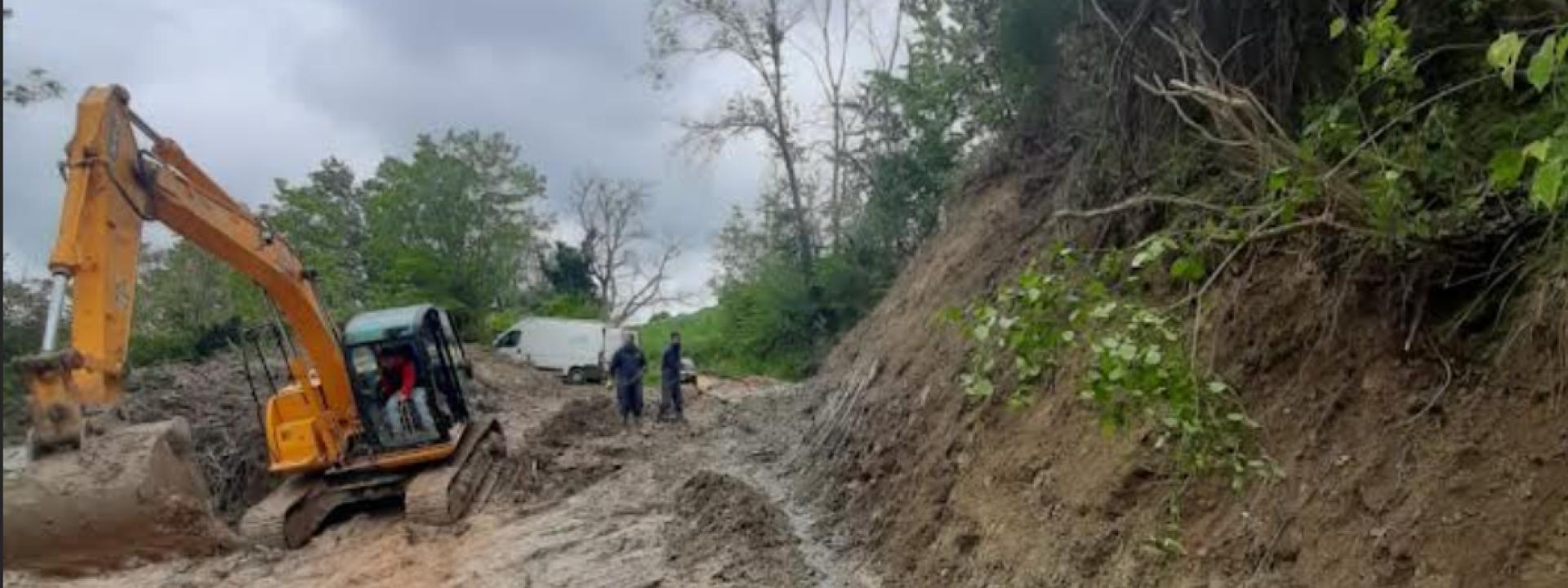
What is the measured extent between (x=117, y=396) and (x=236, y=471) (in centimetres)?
746

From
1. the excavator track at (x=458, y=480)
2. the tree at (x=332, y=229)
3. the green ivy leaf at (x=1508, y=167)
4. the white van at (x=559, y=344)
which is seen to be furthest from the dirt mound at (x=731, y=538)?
the tree at (x=332, y=229)

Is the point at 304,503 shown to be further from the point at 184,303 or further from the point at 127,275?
the point at 184,303

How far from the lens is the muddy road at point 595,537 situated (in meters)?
8.90

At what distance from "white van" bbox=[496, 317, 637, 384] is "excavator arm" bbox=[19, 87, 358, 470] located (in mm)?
21403

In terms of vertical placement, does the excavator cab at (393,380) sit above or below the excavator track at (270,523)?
above

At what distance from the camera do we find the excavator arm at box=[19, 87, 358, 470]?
8.75 meters

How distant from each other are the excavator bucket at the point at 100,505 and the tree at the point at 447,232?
1179 inches

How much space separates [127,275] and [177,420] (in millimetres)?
1664

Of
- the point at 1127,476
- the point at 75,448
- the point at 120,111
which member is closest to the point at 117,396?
the point at 75,448

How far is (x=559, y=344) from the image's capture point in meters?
35.3

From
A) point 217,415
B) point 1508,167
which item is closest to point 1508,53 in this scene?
point 1508,167

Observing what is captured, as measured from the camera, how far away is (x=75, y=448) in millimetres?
9047

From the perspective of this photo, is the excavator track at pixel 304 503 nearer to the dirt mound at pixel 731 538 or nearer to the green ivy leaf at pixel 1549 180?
the dirt mound at pixel 731 538

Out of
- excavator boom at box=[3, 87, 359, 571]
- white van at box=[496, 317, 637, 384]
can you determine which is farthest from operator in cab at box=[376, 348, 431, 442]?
white van at box=[496, 317, 637, 384]
